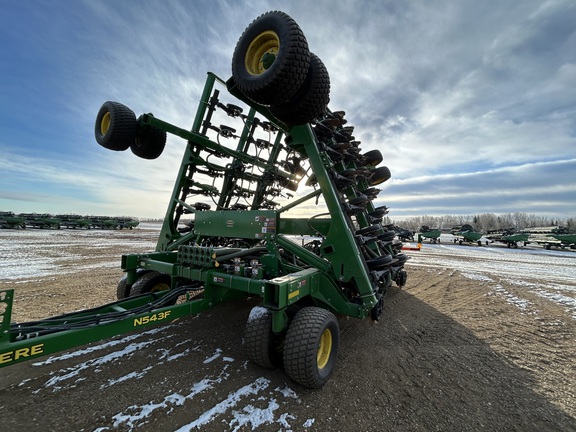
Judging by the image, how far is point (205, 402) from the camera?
2.41 m

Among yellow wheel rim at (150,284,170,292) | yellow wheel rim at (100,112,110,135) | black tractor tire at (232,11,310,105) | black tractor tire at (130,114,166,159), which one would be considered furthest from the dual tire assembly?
yellow wheel rim at (150,284,170,292)

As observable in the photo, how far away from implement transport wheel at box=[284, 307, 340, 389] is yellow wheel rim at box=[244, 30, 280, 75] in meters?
2.88

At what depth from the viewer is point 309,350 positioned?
2527mm

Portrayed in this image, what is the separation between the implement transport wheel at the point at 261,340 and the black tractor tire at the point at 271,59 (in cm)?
245

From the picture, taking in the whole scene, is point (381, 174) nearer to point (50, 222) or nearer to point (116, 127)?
point (116, 127)

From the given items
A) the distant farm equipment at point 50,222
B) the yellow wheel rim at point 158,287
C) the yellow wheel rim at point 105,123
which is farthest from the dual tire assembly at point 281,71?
the distant farm equipment at point 50,222

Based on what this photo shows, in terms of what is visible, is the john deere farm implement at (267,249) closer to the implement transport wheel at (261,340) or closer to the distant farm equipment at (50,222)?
the implement transport wheel at (261,340)

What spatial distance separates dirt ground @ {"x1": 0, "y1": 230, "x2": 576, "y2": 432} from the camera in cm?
223

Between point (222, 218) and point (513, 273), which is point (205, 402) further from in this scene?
point (513, 273)

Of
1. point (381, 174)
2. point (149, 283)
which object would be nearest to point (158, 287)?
point (149, 283)

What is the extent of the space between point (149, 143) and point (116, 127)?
95cm

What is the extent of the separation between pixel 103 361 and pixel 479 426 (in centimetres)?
389

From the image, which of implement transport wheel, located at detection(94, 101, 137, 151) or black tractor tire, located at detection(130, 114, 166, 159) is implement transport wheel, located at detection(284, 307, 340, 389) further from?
black tractor tire, located at detection(130, 114, 166, 159)

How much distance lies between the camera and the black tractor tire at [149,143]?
16.7ft
